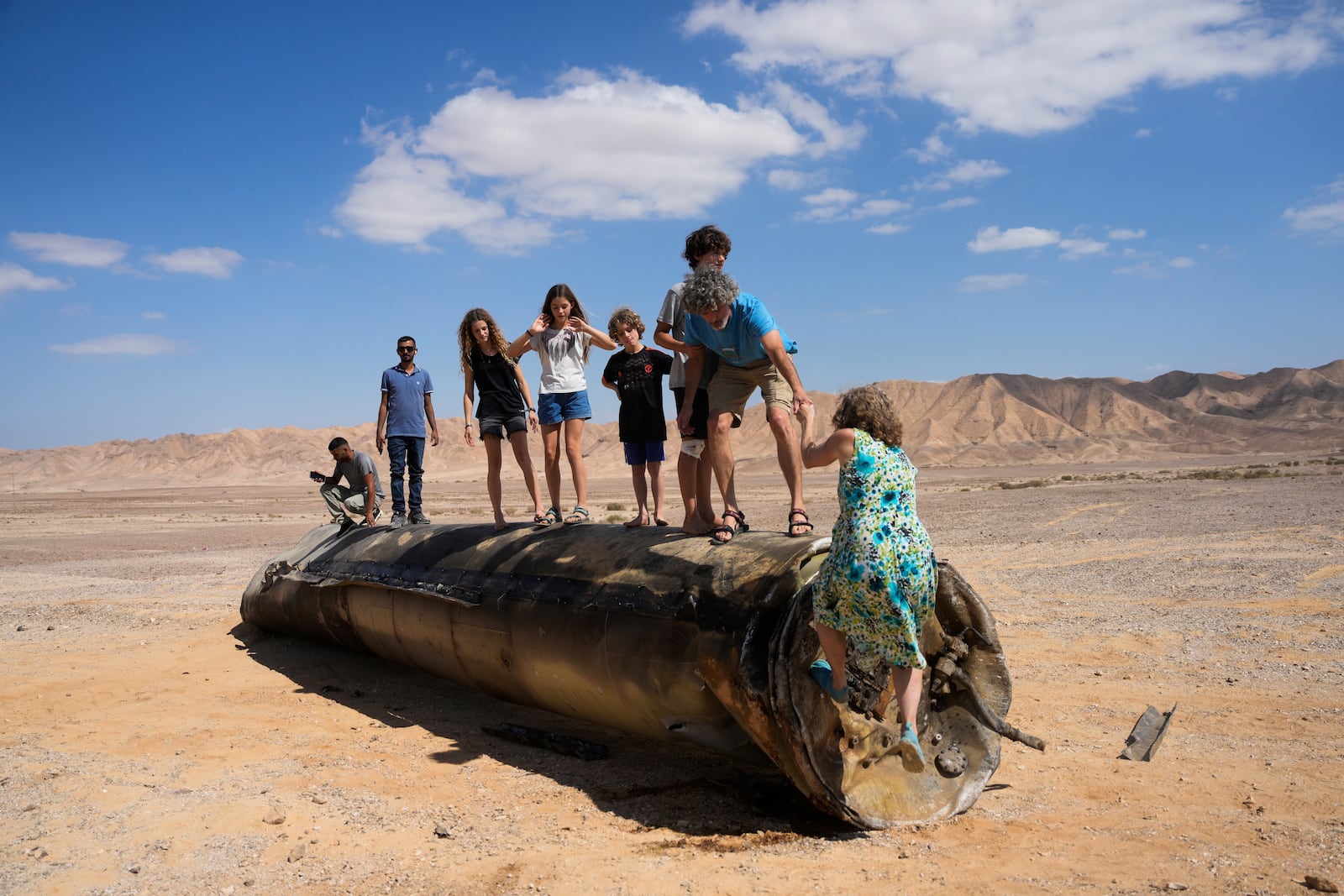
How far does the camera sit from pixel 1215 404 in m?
85.9

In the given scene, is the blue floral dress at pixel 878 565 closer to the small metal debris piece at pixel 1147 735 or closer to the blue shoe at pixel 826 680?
the blue shoe at pixel 826 680

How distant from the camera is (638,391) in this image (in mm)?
6898

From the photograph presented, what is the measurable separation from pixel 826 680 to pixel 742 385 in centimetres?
213

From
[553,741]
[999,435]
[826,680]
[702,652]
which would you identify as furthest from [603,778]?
[999,435]

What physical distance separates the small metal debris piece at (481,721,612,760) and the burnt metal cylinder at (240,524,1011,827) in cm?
17

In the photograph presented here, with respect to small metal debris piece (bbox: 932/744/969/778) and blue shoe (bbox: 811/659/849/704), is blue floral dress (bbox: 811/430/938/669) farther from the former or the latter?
small metal debris piece (bbox: 932/744/969/778)

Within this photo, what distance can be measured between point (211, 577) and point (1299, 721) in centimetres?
1424

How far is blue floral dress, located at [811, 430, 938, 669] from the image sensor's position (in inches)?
159

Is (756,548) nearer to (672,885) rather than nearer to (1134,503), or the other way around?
(672,885)

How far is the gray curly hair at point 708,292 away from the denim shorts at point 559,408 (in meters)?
1.93

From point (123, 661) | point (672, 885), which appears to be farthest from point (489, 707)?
point (123, 661)

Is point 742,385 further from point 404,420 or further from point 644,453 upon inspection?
point 404,420

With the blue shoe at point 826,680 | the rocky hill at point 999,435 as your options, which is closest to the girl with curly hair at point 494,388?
the blue shoe at point 826,680

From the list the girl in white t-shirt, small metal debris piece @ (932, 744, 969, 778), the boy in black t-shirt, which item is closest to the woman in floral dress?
small metal debris piece @ (932, 744, 969, 778)
